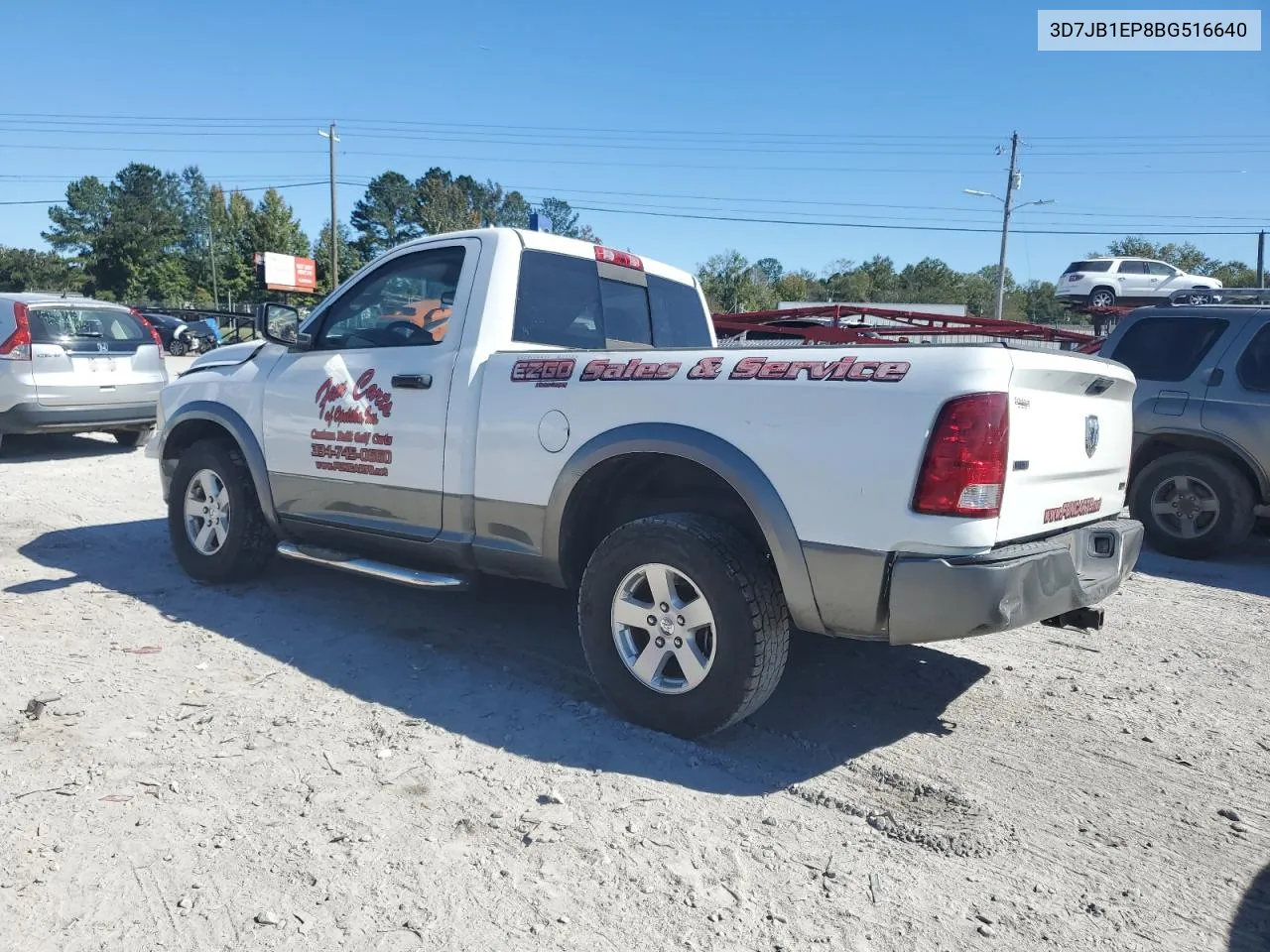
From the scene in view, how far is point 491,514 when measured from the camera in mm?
4137

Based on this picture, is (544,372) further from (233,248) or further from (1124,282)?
(233,248)

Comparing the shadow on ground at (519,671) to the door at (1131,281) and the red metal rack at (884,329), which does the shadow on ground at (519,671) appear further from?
the door at (1131,281)

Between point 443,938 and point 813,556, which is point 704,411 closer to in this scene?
point 813,556

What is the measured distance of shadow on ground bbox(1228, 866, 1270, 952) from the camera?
2.45m

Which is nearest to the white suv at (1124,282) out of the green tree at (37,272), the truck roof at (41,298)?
the truck roof at (41,298)

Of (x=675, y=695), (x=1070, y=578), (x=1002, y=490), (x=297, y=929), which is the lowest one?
(x=297, y=929)

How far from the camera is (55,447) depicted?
10727mm

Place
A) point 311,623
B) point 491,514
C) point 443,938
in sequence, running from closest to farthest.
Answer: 1. point 443,938
2. point 491,514
3. point 311,623

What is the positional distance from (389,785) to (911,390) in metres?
2.19

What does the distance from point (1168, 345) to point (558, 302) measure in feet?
17.2

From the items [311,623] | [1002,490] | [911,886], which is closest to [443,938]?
[911,886]

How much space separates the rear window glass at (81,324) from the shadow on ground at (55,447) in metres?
1.04

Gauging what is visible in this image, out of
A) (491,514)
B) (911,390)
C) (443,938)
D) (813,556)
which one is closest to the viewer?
(443,938)

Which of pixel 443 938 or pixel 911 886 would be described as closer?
pixel 443 938
